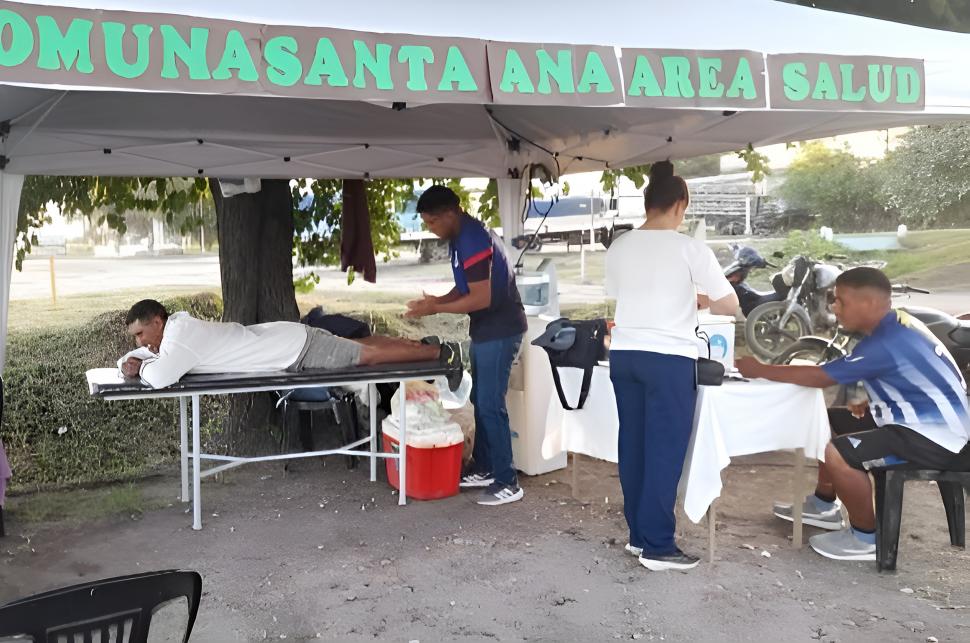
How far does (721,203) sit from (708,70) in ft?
32.3

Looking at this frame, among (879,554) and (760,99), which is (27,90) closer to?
(760,99)

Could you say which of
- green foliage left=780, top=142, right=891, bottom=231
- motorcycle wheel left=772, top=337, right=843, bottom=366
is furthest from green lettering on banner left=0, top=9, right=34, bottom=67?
green foliage left=780, top=142, right=891, bottom=231

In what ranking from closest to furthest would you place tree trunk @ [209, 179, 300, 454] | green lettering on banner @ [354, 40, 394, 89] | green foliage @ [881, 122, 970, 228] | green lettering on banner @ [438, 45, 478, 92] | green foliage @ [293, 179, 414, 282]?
green lettering on banner @ [354, 40, 394, 89], green lettering on banner @ [438, 45, 478, 92], tree trunk @ [209, 179, 300, 454], green foliage @ [293, 179, 414, 282], green foliage @ [881, 122, 970, 228]

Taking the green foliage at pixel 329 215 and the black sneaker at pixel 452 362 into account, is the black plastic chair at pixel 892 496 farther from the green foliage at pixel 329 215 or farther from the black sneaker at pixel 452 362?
the green foliage at pixel 329 215

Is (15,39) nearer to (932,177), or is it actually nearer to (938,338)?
(938,338)

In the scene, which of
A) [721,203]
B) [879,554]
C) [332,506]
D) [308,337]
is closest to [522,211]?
[308,337]

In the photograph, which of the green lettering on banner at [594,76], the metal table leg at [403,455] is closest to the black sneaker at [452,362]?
the metal table leg at [403,455]

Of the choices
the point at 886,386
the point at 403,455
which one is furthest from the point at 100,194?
the point at 886,386

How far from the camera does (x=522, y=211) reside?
5.14 metres

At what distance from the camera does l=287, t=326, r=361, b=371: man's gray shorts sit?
4109 millimetres

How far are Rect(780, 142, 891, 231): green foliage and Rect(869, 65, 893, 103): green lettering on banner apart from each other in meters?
9.93

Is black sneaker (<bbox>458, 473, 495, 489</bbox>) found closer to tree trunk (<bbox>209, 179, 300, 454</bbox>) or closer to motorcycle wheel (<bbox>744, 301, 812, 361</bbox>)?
tree trunk (<bbox>209, 179, 300, 454</bbox>)

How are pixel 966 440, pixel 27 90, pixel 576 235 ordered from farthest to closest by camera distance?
pixel 576 235
pixel 27 90
pixel 966 440

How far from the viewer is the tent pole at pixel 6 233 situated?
12.0ft
